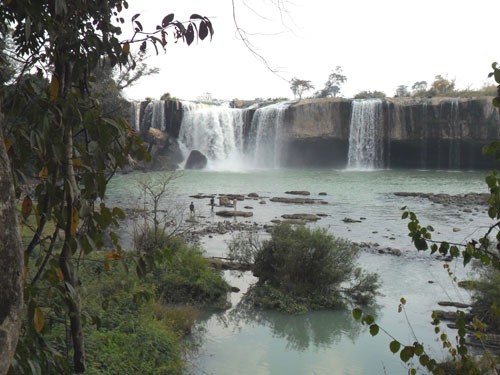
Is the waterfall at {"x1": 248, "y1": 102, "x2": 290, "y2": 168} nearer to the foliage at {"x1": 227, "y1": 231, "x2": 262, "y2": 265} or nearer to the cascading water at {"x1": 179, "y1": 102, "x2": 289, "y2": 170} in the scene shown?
the cascading water at {"x1": 179, "y1": 102, "x2": 289, "y2": 170}

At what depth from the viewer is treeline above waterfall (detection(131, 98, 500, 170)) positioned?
37.9m

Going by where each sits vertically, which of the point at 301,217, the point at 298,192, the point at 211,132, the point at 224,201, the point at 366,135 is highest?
the point at 211,132

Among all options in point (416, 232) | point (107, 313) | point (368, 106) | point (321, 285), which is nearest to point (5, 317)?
point (416, 232)

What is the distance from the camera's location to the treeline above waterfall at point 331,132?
37.9 meters

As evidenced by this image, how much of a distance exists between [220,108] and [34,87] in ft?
130

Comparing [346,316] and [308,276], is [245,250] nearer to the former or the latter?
[308,276]

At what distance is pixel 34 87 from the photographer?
6.70 ft

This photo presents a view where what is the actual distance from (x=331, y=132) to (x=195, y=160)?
10977mm

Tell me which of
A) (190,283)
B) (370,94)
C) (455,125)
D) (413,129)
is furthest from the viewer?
(370,94)

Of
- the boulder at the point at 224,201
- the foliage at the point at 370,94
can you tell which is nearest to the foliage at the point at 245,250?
the boulder at the point at 224,201

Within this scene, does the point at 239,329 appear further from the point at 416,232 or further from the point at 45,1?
the point at 45,1

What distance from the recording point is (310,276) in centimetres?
905

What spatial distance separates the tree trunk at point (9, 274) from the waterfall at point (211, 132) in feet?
132

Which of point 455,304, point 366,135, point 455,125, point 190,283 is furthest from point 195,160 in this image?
point 455,304
